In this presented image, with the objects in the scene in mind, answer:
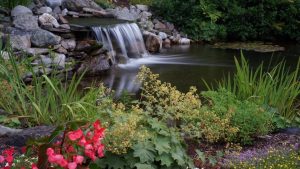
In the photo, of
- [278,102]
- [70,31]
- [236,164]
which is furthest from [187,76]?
[236,164]

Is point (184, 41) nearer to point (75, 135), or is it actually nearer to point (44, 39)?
point (44, 39)

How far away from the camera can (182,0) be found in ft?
47.2

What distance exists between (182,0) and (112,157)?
466 inches

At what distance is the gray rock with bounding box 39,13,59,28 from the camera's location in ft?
35.6

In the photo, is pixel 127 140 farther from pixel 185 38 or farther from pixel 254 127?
pixel 185 38

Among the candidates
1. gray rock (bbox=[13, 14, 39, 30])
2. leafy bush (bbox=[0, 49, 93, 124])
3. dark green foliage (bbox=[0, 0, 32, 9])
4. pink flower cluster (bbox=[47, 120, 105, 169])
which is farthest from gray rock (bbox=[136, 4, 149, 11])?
pink flower cluster (bbox=[47, 120, 105, 169])

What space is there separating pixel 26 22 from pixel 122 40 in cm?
228

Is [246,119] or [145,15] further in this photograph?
[145,15]

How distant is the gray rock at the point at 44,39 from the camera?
982 cm

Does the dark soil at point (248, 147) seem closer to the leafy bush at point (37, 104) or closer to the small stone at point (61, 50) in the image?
the leafy bush at point (37, 104)

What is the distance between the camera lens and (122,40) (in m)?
11.2

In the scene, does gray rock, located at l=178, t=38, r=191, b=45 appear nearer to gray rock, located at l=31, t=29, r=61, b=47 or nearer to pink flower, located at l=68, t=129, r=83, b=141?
gray rock, located at l=31, t=29, r=61, b=47

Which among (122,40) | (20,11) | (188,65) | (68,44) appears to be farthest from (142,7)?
(68,44)

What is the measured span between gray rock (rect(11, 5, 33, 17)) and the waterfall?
5.41 feet
